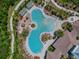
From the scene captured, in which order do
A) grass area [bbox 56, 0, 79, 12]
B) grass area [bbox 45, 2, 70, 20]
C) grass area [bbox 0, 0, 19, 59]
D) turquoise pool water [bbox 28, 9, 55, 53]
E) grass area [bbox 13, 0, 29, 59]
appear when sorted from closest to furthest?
grass area [bbox 13, 0, 29, 59], grass area [bbox 0, 0, 19, 59], turquoise pool water [bbox 28, 9, 55, 53], grass area [bbox 45, 2, 70, 20], grass area [bbox 56, 0, 79, 12]

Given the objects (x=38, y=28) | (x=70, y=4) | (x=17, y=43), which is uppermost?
(x=70, y=4)

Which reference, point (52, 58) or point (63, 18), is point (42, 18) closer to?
point (63, 18)

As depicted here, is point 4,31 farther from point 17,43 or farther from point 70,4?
point 70,4

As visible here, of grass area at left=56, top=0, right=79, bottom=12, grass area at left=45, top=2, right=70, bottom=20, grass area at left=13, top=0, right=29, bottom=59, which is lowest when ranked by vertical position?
grass area at left=13, top=0, right=29, bottom=59

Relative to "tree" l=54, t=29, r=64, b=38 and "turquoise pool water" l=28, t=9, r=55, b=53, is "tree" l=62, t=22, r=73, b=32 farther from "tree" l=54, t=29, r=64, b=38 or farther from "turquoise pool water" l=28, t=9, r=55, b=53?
"turquoise pool water" l=28, t=9, r=55, b=53

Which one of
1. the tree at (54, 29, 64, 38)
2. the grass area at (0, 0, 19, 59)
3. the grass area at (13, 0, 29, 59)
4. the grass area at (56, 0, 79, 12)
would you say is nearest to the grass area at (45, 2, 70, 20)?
the grass area at (56, 0, 79, 12)

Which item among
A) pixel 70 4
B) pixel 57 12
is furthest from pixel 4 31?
Result: pixel 70 4

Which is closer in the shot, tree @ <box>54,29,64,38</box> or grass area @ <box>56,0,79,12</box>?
tree @ <box>54,29,64,38</box>

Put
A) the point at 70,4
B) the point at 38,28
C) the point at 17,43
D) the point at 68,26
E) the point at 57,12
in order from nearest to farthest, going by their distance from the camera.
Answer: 1. the point at 17,43
2. the point at 68,26
3. the point at 38,28
4. the point at 57,12
5. the point at 70,4
